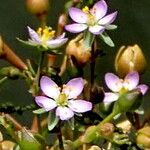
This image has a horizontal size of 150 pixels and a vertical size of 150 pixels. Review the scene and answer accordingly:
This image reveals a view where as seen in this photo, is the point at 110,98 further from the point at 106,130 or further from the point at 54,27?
the point at 54,27

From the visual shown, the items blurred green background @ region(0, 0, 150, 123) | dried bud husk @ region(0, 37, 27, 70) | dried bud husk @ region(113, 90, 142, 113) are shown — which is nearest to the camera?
dried bud husk @ region(113, 90, 142, 113)

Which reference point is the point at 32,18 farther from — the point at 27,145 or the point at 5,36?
the point at 27,145

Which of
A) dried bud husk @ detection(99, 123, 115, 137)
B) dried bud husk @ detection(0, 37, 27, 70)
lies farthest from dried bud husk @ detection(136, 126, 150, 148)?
dried bud husk @ detection(0, 37, 27, 70)

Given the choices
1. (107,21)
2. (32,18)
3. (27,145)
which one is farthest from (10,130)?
(32,18)

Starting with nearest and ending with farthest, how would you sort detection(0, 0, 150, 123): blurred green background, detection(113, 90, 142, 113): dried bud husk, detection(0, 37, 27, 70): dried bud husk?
1. detection(113, 90, 142, 113): dried bud husk
2. detection(0, 37, 27, 70): dried bud husk
3. detection(0, 0, 150, 123): blurred green background

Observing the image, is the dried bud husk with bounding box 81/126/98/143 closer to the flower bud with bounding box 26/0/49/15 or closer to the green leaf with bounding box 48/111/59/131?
the green leaf with bounding box 48/111/59/131

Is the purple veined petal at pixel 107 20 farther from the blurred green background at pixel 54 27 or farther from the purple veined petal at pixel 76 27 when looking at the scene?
the blurred green background at pixel 54 27

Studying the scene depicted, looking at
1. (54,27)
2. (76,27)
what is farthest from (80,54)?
(54,27)
